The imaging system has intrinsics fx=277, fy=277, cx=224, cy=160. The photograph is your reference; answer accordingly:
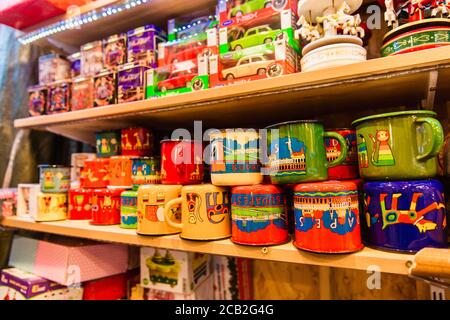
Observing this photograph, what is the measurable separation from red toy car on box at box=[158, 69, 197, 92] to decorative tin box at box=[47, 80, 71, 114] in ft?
1.42

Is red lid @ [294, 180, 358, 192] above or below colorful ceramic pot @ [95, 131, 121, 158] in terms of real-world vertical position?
below

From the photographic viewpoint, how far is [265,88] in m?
0.63

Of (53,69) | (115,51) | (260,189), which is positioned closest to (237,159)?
(260,189)

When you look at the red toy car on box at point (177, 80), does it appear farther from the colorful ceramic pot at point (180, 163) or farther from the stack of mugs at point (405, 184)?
the stack of mugs at point (405, 184)

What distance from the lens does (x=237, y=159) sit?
2.12 ft

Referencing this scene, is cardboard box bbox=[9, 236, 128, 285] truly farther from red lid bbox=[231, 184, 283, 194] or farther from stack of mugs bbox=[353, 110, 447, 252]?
stack of mugs bbox=[353, 110, 447, 252]

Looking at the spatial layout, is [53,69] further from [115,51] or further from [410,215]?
[410,215]

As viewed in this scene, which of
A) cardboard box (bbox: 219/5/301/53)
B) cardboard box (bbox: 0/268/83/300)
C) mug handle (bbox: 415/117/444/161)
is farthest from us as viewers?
cardboard box (bbox: 0/268/83/300)

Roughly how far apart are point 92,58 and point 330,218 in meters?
0.99

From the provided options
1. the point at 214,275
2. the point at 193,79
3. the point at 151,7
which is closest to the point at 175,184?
the point at 193,79

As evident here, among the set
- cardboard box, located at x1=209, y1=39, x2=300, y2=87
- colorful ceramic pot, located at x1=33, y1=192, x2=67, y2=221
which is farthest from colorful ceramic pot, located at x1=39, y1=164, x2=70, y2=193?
cardboard box, located at x1=209, y1=39, x2=300, y2=87

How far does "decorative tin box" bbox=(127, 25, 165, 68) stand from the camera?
0.91m

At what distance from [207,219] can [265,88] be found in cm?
33

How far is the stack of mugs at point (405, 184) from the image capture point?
0.50m
